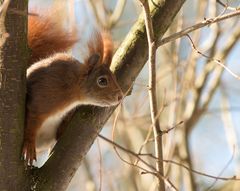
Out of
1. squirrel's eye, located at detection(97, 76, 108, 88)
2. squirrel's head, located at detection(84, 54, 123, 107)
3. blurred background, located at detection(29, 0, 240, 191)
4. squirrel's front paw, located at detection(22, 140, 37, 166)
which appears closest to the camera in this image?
squirrel's front paw, located at detection(22, 140, 37, 166)

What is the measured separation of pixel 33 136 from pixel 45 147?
418 mm

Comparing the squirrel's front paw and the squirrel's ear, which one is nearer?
the squirrel's front paw

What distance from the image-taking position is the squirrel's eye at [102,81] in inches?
103

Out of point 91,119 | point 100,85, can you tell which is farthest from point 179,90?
point 91,119

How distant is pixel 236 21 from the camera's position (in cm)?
363

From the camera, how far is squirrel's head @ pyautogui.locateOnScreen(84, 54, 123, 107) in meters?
2.48

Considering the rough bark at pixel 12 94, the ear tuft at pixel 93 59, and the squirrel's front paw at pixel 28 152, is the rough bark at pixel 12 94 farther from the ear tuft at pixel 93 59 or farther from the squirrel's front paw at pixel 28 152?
the ear tuft at pixel 93 59

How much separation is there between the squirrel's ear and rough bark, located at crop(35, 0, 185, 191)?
37cm

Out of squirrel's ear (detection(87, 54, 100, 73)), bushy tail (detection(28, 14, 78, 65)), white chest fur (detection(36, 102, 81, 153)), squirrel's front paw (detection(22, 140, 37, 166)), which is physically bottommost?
squirrel's front paw (detection(22, 140, 37, 166))

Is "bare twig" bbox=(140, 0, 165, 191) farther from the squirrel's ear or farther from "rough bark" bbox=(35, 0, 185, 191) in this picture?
the squirrel's ear

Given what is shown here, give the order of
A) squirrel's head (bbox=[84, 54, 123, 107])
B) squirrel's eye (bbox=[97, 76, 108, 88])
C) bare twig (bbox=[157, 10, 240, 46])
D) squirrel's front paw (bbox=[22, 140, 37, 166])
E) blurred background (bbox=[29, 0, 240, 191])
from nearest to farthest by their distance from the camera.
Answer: bare twig (bbox=[157, 10, 240, 46])
squirrel's front paw (bbox=[22, 140, 37, 166])
squirrel's head (bbox=[84, 54, 123, 107])
squirrel's eye (bbox=[97, 76, 108, 88])
blurred background (bbox=[29, 0, 240, 191])

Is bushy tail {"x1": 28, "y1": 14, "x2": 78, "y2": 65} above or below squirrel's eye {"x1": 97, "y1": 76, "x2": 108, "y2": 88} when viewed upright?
above

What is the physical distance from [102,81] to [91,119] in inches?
20.1

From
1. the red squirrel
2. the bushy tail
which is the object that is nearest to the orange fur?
the red squirrel
